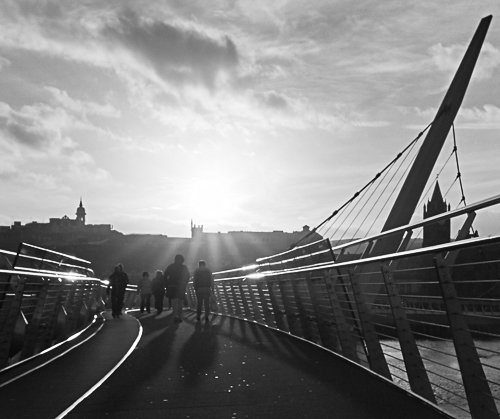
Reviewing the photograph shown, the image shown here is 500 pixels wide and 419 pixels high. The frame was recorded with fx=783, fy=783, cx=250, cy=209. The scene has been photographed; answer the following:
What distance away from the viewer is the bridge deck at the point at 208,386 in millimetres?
5875

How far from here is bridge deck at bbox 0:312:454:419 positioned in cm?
588

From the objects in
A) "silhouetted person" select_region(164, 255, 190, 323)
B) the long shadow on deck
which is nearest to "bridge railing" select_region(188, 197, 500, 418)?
the long shadow on deck

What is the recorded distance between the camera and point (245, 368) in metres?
8.63

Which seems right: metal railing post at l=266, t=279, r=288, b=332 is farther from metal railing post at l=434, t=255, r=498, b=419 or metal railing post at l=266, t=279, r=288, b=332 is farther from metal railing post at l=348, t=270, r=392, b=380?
metal railing post at l=434, t=255, r=498, b=419

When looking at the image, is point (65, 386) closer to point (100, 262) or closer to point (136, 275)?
point (136, 275)

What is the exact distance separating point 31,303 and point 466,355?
8.13m

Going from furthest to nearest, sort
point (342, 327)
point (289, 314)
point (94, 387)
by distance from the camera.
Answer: point (289, 314) < point (342, 327) < point (94, 387)

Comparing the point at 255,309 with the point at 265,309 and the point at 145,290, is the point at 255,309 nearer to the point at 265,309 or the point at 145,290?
the point at 265,309

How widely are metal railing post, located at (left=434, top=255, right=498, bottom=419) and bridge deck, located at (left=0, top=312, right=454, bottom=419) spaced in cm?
Result: 68

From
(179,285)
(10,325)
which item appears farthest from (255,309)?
(10,325)

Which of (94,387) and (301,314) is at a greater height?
(301,314)

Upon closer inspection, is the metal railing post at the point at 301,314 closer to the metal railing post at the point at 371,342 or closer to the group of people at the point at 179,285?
the metal railing post at the point at 371,342

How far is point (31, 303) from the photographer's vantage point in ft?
37.9

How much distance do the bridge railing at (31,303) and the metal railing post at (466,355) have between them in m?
4.24
